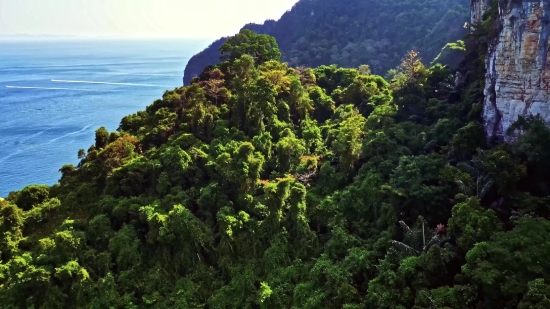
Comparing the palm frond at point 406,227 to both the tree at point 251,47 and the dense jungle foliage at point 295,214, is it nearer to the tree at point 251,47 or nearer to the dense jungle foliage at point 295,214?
the dense jungle foliage at point 295,214

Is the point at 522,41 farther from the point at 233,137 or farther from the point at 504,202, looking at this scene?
the point at 233,137

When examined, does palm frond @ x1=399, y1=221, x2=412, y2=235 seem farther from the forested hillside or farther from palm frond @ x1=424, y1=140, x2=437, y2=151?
the forested hillside

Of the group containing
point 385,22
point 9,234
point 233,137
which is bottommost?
point 9,234

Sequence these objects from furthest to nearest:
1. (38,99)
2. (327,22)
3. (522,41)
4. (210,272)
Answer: (327,22)
(38,99)
(210,272)
(522,41)

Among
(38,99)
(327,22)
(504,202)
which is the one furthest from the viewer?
(327,22)

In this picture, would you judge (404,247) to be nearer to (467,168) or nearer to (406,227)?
(406,227)

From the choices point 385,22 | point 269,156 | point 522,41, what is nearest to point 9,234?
point 269,156

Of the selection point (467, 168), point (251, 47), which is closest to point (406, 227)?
point (467, 168)

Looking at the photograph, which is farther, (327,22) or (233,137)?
(327,22)
